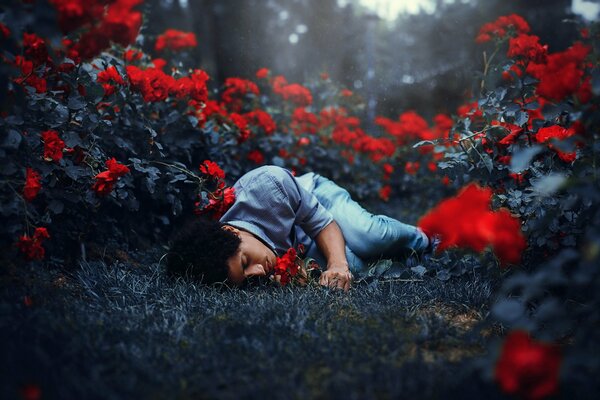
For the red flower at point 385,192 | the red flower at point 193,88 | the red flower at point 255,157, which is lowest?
the red flower at point 385,192

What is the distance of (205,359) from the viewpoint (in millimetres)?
1580

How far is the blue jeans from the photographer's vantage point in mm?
2918

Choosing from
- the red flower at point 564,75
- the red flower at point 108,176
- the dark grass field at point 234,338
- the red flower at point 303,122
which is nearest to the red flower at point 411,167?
the red flower at point 303,122

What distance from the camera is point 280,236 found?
2.66m

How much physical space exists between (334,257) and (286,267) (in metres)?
0.36

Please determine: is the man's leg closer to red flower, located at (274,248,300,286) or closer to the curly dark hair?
red flower, located at (274,248,300,286)

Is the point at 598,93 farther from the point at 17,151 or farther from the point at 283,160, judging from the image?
the point at 283,160

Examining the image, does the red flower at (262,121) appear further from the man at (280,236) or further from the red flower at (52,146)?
the red flower at (52,146)

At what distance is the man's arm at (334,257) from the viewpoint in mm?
2434

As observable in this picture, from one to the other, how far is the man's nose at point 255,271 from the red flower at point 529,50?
1551mm

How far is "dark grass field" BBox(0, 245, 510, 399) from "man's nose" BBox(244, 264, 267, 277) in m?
0.08

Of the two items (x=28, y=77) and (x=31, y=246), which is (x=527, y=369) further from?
(x=28, y=77)

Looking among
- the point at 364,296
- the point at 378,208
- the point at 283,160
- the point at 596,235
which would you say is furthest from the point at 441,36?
the point at 596,235

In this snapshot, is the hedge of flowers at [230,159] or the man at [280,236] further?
the man at [280,236]
